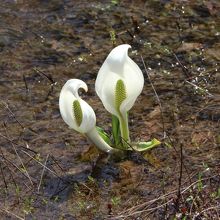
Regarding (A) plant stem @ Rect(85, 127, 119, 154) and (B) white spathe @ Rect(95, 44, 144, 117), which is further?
(A) plant stem @ Rect(85, 127, 119, 154)

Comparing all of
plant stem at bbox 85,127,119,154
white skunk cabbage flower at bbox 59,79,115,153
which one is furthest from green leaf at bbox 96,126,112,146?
white skunk cabbage flower at bbox 59,79,115,153

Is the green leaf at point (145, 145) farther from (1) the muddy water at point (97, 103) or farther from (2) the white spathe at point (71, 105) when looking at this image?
(2) the white spathe at point (71, 105)

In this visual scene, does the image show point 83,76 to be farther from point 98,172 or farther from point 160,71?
point 98,172

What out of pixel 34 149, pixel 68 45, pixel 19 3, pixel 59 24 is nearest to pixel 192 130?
pixel 34 149

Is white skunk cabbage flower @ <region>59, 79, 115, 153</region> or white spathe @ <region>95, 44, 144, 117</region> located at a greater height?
white spathe @ <region>95, 44, 144, 117</region>

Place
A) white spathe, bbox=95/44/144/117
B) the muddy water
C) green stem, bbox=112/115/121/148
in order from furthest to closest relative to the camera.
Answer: green stem, bbox=112/115/121/148, the muddy water, white spathe, bbox=95/44/144/117

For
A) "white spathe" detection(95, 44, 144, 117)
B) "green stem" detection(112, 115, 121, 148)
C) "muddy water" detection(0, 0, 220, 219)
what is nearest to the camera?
"white spathe" detection(95, 44, 144, 117)

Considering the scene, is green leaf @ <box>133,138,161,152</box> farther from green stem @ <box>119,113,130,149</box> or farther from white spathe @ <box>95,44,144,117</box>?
white spathe @ <box>95,44,144,117</box>
